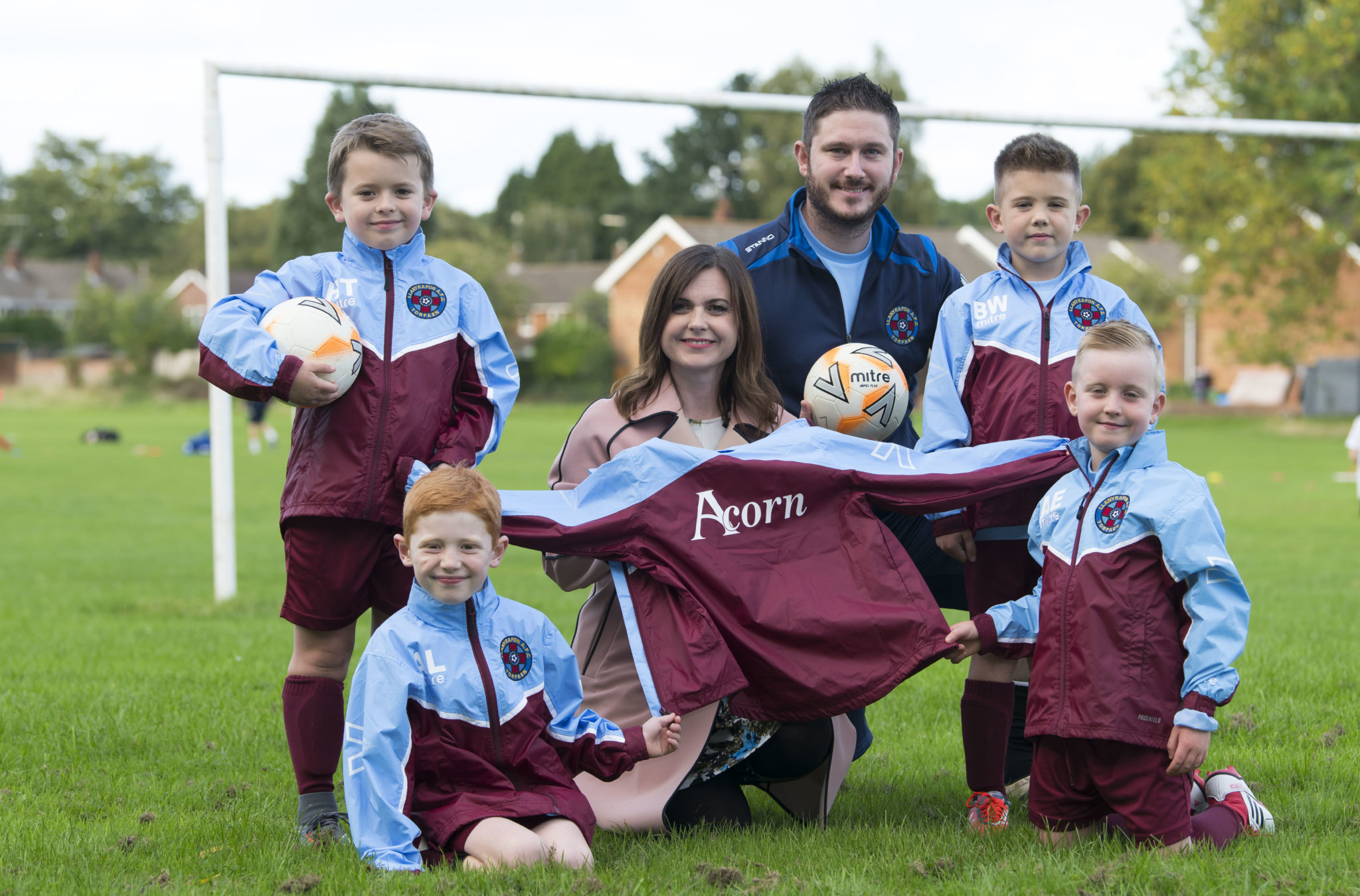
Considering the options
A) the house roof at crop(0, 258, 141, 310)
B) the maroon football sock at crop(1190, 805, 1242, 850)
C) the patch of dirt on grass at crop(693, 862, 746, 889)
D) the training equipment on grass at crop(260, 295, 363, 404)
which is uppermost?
the house roof at crop(0, 258, 141, 310)

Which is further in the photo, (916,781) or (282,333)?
(916,781)

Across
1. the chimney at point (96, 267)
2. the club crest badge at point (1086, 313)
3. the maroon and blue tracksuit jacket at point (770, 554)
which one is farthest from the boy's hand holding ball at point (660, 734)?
the chimney at point (96, 267)

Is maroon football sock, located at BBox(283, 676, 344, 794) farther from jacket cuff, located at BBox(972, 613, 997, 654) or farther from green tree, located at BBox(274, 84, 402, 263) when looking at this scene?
green tree, located at BBox(274, 84, 402, 263)

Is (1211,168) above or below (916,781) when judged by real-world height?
above

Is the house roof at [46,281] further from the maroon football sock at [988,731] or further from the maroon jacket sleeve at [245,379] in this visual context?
the maroon football sock at [988,731]

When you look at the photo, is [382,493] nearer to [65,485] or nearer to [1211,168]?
[65,485]

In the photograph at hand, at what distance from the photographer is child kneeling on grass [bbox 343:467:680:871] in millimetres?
3738

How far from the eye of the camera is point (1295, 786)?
Result: 4.78 metres

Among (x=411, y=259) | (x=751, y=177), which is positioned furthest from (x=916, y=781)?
(x=751, y=177)

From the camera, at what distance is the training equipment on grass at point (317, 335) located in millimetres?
4055

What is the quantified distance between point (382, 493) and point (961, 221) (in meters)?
97.4

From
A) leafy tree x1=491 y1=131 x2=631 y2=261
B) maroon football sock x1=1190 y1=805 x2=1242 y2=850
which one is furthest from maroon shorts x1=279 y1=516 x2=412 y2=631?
leafy tree x1=491 y1=131 x2=631 y2=261

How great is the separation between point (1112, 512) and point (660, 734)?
62.7 inches

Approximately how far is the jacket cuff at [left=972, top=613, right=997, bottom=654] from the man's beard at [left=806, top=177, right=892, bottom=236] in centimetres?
174
